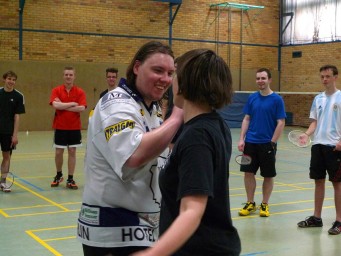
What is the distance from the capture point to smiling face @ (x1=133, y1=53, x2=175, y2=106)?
2.35 meters

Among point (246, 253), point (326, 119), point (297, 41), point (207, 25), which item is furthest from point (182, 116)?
point (297, 41)

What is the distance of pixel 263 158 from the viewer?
6934 mm

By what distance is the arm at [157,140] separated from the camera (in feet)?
6.69

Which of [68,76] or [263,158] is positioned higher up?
[68,76]

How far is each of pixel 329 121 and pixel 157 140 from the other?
4571 mm

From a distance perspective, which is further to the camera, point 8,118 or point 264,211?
point 8,118

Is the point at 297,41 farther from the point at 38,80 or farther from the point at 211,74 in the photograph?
the point at 211,74

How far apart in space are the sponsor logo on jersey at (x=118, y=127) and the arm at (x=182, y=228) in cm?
49

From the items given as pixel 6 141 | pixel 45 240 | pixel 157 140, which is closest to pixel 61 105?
pixel 6 141

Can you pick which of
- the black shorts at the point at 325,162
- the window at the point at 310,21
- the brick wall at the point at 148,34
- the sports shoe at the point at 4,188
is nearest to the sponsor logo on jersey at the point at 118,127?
the black shorts at the point at 325,162

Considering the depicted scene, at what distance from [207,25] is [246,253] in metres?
17.9

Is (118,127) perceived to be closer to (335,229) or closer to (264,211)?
(335,229)

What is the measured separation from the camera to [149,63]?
2.35m

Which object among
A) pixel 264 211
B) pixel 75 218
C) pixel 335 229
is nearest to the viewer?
pixel 335 229
